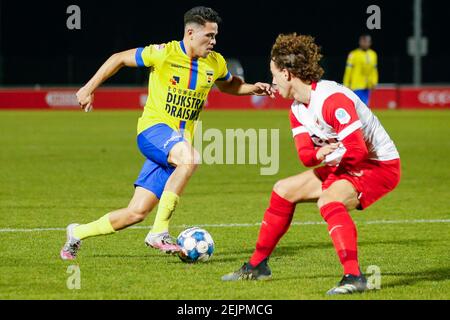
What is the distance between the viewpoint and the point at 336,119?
253 inches

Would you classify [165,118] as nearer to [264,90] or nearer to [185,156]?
[185,156]

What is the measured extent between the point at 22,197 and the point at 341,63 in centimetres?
3146

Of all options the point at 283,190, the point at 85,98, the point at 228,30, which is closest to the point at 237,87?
the point at 85,98

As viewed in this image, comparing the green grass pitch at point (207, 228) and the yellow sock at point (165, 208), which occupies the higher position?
the yellow sock at point (165, 208)

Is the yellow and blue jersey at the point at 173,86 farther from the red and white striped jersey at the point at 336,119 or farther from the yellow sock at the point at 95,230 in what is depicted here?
the red and white striped jersey at the point at 336,119

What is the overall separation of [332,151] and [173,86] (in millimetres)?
2204

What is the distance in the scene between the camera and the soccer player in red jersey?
21.1ft

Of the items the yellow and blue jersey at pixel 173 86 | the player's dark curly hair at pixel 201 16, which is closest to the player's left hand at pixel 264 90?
the yellow and blue jersey at pixel 173 86

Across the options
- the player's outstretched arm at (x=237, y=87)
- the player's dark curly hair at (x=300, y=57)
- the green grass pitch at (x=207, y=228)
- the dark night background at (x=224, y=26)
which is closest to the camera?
the player's dark curly hair at (x=300, y=57)

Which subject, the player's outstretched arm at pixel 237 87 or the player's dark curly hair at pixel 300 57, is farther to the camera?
the player's outstretched arm at pixel 237 87

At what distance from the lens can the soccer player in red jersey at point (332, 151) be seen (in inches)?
253

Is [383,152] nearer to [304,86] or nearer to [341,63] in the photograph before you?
[304,86]

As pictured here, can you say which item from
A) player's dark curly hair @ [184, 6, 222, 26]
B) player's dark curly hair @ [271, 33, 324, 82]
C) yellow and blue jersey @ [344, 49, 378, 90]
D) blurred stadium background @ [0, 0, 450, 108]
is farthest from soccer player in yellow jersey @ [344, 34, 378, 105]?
player's dark curly hair @ [271, 33, 324, 82]
